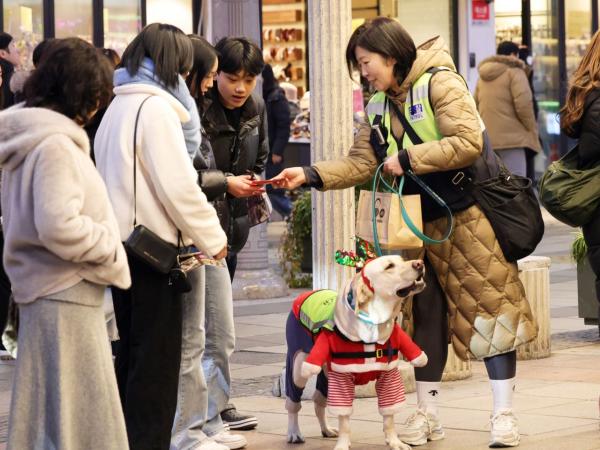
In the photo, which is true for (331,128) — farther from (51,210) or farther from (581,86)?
(51,210)

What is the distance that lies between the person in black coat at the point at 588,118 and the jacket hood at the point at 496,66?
987 centimetres

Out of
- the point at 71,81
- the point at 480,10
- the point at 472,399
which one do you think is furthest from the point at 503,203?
the point at 480,10

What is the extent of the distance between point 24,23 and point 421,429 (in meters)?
13.8

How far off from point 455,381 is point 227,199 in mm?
2305

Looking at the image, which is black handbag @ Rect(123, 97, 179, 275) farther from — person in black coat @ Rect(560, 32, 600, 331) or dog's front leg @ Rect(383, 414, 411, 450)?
person in black coat @ Rect(560, 32, 600, 331)

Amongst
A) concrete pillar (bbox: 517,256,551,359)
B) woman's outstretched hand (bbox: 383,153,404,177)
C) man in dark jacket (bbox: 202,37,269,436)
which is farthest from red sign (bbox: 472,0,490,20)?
woman's outstretched hand (bbox: 383,153,404,177)

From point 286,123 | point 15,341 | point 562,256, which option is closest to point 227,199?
point 15,341

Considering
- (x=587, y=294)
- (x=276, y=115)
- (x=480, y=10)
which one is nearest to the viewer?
(x=587, y=294)

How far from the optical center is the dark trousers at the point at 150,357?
18.7 ft

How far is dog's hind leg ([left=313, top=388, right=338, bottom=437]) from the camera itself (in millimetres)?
6688

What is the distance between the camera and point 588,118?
661 cm

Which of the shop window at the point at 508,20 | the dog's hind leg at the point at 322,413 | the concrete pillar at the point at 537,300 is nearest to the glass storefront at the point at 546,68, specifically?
the shop window at the point at 508,20

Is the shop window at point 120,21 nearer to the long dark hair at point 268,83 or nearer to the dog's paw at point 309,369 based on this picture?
the long dark hair at point 268,83

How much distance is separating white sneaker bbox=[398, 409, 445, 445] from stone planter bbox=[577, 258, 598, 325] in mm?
3583
